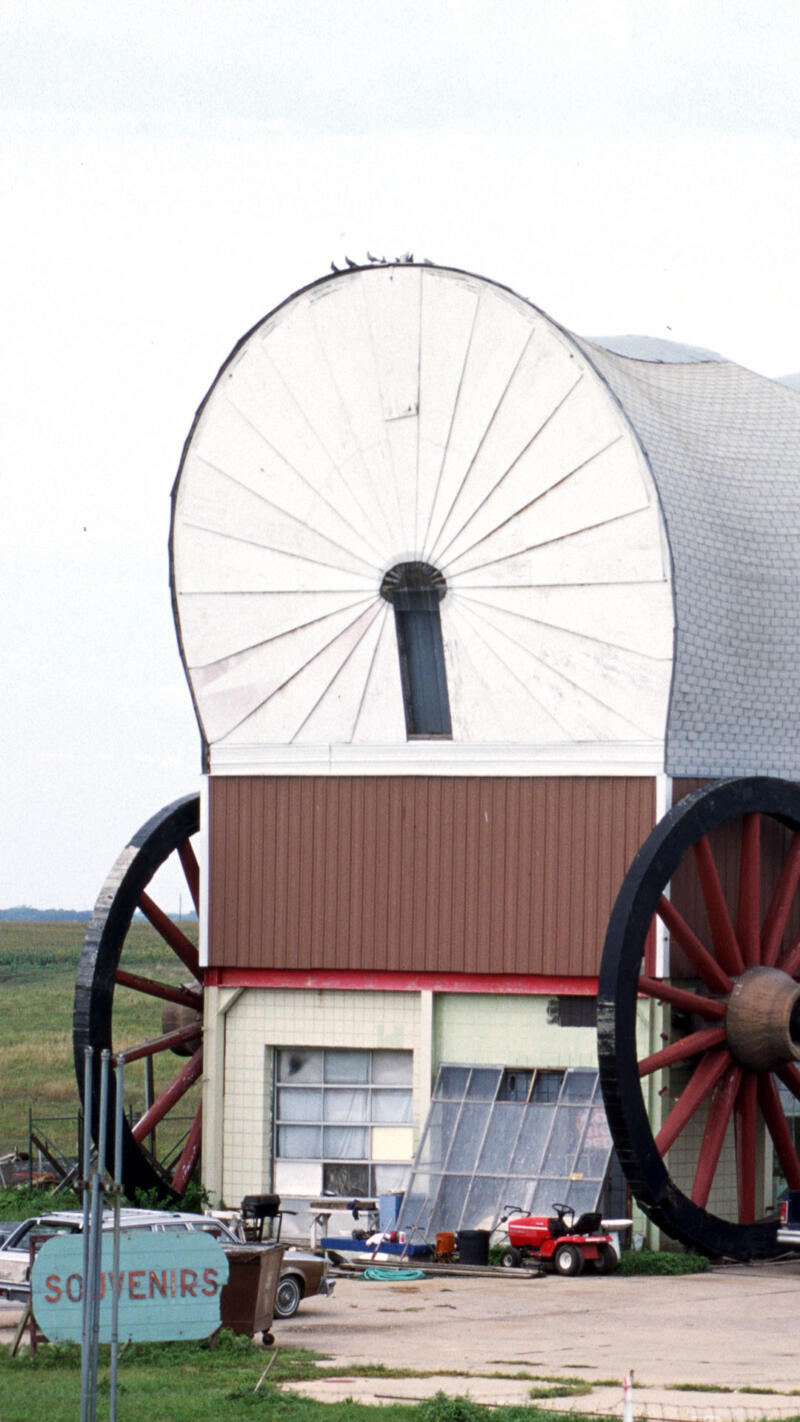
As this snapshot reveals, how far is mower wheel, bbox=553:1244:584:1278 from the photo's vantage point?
30453 millimetres

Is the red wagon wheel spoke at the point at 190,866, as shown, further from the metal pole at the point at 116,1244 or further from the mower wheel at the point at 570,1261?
the metal pole at the point at 116,1244

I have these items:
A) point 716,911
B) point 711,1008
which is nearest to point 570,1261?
point 711,1008

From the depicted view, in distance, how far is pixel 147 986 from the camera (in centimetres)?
3659

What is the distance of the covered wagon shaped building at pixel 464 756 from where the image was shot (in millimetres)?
33625

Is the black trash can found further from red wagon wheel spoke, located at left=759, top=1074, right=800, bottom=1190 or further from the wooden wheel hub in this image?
red wagon wheel spoke, located at left=759, top=1074, right=800, bottom=1190

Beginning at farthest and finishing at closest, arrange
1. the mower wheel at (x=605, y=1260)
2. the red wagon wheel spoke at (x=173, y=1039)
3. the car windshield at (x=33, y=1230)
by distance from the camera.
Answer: the red wagon wheel spoke at (x=173, y=1039)
the mower wheel at (x=605, y=1260)
the car windshield at (x=33, y=1230)

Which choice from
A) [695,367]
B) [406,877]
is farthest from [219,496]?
[695,367]

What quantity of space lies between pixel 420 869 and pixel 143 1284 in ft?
50.6

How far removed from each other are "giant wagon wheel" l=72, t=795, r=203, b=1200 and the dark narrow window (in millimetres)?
4604

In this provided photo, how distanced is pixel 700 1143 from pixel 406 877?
5796 millimetres

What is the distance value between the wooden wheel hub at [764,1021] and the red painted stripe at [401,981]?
2.22m


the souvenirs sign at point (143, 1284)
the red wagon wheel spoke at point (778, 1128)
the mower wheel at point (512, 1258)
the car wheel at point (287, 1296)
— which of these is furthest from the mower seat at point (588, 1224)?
the souvenirs sign at point (143, 1284)

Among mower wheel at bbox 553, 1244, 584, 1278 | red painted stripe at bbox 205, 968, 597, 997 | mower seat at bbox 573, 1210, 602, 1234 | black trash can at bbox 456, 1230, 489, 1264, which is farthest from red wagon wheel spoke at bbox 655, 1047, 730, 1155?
black trash can at bbox 456, 1230, 489, 1264

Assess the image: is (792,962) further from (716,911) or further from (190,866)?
(190,866)
